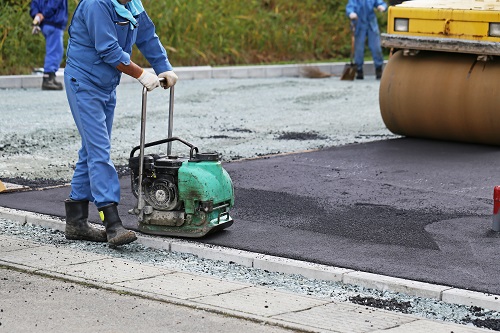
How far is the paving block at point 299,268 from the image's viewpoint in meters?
5.91

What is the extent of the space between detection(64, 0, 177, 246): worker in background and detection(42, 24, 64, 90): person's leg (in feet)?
27.8

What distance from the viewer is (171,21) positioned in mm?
18656

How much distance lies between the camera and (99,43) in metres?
6.41

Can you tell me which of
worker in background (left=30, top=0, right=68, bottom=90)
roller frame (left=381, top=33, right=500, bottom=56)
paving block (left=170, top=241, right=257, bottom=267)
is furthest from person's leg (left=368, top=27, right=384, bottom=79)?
paving block (left=170, top=241, right=257, bottom=267)

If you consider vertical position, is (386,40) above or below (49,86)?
above

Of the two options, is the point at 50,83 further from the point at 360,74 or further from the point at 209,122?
the point at 360,74

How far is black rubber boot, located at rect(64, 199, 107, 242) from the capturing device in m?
6.77

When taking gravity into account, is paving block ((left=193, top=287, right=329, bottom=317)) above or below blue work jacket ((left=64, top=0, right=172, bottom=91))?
below

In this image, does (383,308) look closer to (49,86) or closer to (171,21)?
(49,86)

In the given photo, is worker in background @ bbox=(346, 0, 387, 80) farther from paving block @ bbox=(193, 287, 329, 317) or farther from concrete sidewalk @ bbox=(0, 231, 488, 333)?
paving block @ bbox=(193, 287, 329, 317)

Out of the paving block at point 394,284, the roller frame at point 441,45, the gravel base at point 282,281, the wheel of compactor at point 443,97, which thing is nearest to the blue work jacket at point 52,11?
the wheel of compactor at point 443,97

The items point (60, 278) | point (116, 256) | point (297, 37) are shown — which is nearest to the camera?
point (60, 278)

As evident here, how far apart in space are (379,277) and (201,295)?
990 mm

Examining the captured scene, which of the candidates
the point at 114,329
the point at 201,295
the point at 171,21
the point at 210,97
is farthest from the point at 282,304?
the point at 171,21
